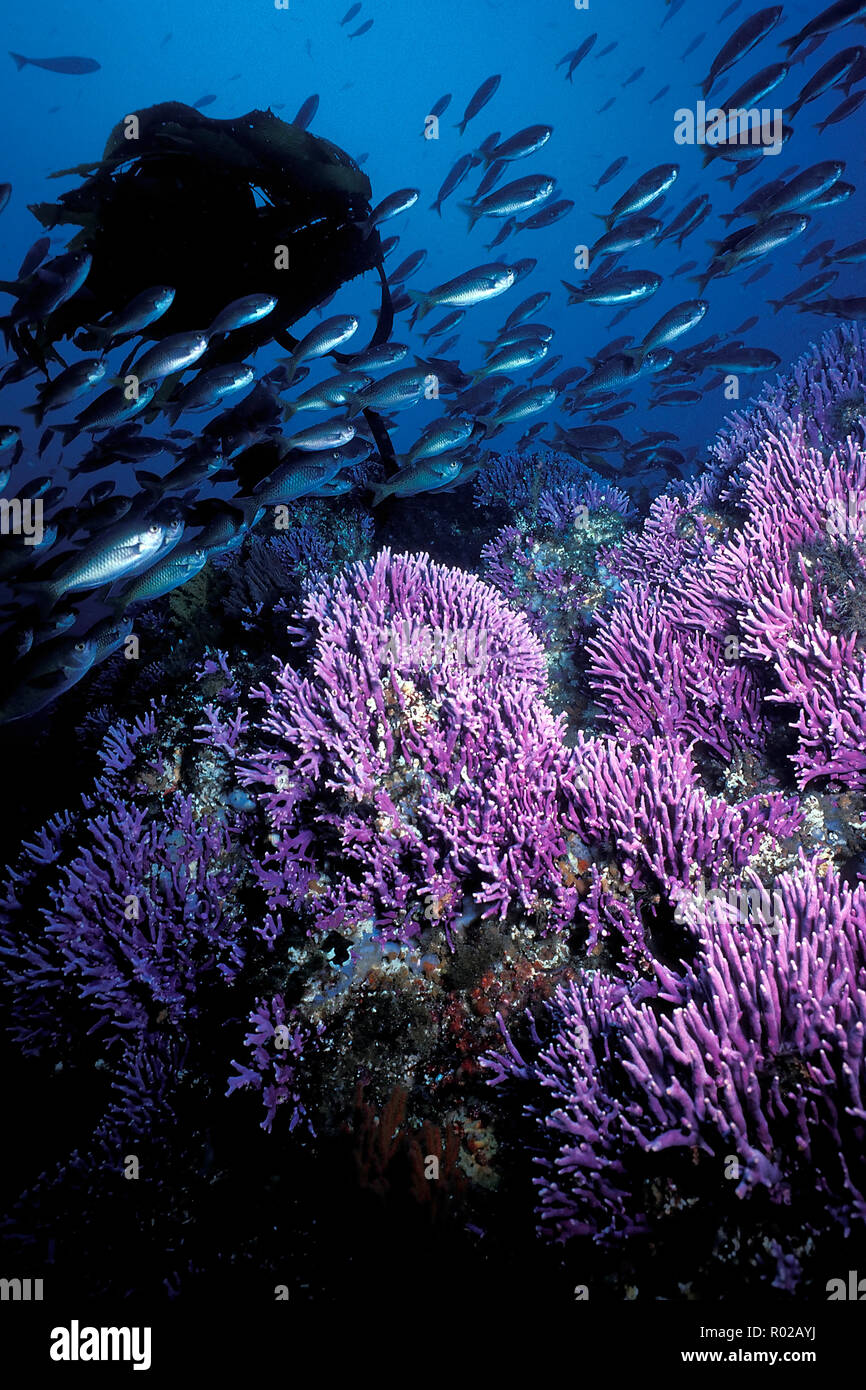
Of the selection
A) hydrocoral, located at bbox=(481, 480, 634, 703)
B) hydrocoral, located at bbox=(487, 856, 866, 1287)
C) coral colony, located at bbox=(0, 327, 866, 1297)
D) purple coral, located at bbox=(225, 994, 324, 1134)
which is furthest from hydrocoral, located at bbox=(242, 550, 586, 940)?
hydrocoral, located at bbox=(481, 480, 634, 703)

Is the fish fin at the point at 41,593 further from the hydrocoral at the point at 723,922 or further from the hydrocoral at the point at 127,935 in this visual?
the hydrocoral at the point at 723,922

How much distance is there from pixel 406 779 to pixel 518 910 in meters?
0.87

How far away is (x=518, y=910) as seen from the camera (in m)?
2.88

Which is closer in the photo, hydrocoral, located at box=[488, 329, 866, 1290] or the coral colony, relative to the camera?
hydrocoral, located at box=[488, 329, 866, 1290]

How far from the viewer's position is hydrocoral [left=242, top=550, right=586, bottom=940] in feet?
9.34

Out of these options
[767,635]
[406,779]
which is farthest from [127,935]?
[767,635]

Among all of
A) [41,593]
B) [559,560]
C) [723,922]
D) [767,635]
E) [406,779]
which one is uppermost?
[559,560]

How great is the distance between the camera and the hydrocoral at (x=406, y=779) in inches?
112

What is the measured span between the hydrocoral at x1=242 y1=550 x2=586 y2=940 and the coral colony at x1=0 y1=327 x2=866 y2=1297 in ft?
0.06

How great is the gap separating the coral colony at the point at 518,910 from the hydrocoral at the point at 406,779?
0.7 inches

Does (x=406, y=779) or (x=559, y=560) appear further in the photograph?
(x=559, y=560)

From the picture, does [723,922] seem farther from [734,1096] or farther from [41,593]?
[41,593]

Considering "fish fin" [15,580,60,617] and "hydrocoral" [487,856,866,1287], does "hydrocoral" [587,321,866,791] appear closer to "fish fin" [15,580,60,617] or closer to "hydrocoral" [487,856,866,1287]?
"hydrocoral" [487,856,866,1287]

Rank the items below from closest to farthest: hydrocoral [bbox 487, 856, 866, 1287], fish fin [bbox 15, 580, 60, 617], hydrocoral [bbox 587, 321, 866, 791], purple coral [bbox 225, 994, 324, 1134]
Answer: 1. hydrocoral [bbox 487, 856, 866, 1287]
2. purple coral [bbox 225, 994, 324, 1134]
3. hydrocoral [bbox 587, 321, 866, 791]
4. fish fin [bbox 15, 580, 60, 617]
